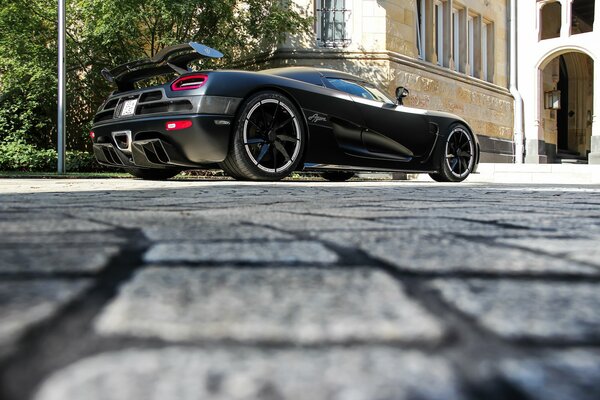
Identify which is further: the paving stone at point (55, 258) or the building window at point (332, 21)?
the building window at point (332, 21)

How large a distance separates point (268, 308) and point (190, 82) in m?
4.94

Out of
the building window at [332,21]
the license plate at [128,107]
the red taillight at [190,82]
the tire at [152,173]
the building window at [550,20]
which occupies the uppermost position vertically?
the building window at [550,20]

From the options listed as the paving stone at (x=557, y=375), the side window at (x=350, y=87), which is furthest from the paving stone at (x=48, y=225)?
the side window at (x=350, y=87)

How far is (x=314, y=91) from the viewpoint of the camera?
19.8 ft

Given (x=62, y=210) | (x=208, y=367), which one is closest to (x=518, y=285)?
(x=208, y=367)

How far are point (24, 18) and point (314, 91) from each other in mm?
8863

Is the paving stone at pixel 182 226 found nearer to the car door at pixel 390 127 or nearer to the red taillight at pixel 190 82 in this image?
the red taillight at pixel 190 82

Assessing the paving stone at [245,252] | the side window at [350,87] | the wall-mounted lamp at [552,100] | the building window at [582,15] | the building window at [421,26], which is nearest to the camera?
the paving stone at [245,252]

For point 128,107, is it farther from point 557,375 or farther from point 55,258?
point 557,375

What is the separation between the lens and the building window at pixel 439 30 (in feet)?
55.7

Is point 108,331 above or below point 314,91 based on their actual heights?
below

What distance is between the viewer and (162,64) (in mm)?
5980

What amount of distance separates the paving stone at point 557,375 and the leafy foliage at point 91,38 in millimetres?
11816

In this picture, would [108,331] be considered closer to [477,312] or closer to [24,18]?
[477,312]
